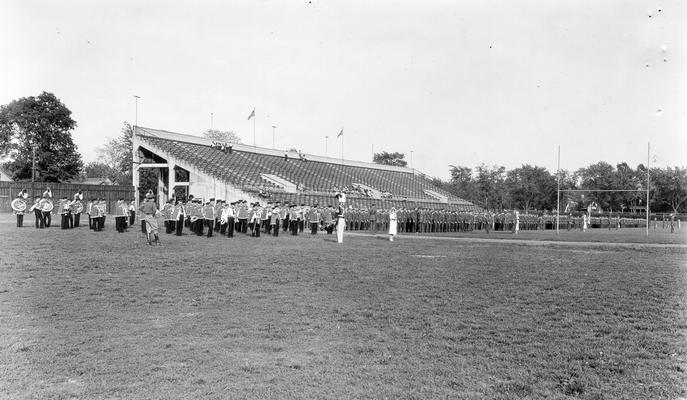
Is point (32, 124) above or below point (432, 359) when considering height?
above

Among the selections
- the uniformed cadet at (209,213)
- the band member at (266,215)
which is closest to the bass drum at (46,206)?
the uniformed cadet at (209,213)

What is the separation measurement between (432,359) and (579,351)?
154cm

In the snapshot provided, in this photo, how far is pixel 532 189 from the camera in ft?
277

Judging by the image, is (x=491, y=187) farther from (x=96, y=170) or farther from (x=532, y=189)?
(x=96, y=170)

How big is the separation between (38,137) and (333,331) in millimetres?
49609

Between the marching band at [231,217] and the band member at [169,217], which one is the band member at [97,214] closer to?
the marching band at [231,217]

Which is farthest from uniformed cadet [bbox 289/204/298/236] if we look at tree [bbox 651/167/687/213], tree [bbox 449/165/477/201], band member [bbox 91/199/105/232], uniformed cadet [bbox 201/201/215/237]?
tree [bbox 651/167/687/213]

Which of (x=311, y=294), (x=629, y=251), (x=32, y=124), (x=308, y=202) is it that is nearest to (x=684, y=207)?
(x=308, y=202)

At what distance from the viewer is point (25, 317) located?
667cm

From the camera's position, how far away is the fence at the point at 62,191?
33.0 m

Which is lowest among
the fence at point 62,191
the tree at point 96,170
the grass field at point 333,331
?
the grass field at point 333,331

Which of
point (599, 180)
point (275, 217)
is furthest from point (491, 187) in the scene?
point (275, 217)

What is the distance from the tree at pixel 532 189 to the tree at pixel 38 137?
5961 centimetres

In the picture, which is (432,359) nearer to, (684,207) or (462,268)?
(462,268)
